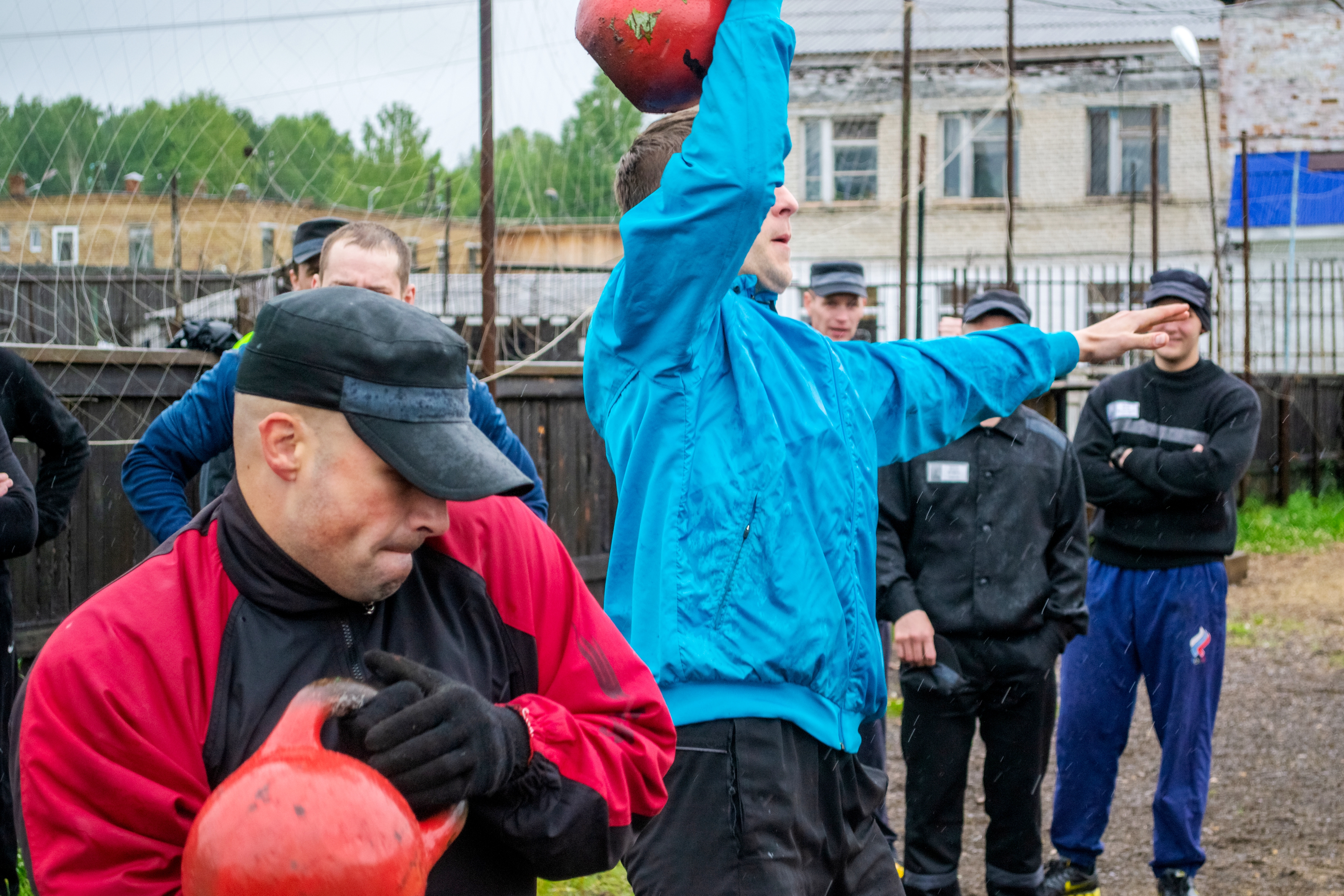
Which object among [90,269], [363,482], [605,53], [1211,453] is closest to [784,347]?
[605,53]

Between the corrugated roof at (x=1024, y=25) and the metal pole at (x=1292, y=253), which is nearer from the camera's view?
the metal pole at (x=1292, y=253)

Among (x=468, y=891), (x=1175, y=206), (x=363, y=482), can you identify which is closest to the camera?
(x=363, y=482)

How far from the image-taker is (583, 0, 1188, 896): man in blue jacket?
2256mm

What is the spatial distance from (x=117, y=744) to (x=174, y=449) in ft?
8.53

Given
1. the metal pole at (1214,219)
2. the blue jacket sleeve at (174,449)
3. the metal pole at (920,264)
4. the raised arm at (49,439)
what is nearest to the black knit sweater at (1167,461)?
the metal pole at (920,264)

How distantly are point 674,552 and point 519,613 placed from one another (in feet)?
2.28

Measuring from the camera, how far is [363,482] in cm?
153

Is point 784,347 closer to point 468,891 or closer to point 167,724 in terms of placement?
point 468,891

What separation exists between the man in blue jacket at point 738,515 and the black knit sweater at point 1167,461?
3.16 meters

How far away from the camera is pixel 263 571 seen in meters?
1.55

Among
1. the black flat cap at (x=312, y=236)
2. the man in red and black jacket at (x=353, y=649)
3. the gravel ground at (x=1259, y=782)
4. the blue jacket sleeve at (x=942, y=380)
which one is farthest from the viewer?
the gravel ground at (x=1259, y=782)

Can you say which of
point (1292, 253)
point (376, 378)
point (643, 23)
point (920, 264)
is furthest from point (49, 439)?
point (1292, 253)

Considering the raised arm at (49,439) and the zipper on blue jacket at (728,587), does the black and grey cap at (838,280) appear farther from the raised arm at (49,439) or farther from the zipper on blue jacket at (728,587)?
the zipper on blue jacket at (728,587)

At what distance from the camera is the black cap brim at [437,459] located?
1502 millimetres
